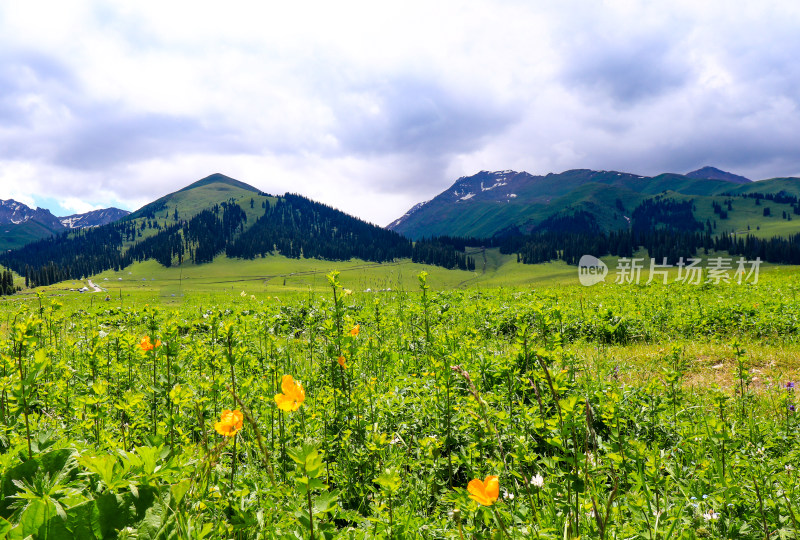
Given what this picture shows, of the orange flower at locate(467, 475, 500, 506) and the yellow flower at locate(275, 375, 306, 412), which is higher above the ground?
the yellow flower at locate(275, 375, 306, 412)

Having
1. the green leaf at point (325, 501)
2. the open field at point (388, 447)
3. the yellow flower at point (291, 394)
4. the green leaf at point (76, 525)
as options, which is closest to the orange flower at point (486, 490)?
the open field at point (388, 447)

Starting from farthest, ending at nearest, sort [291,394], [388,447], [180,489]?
1. [388,447]
2. [291,394]
3. [180,489]

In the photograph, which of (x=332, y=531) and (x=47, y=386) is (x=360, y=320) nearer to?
(x=47, y=386)

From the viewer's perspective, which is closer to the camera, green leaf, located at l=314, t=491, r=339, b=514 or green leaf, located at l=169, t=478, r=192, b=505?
green leaf, located at l=169, t=478, r=192, b=505

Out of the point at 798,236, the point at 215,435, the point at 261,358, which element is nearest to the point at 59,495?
the point at 215,435

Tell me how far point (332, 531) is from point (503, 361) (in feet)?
14.1

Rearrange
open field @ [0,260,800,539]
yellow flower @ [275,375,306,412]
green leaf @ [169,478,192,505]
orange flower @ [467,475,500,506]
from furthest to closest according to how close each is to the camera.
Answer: yellow flower @ [275,375,306,412] < open field @ [0,260,800,539] < orange flower @ [467,475,500,506] < green leaf @ [169,478,192,505]

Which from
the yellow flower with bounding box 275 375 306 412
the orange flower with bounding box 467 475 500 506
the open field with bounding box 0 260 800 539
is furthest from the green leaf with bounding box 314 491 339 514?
the orange flower with bounding box 467 475 500 506

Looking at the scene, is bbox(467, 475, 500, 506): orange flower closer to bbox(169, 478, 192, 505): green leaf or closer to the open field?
the open field

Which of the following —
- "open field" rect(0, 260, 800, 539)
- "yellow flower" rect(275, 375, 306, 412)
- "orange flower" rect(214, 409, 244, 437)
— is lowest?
"open field" rect(0, 260, 800, 539)

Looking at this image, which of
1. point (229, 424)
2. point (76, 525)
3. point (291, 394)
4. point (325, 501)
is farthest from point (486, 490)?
point (76, 525)

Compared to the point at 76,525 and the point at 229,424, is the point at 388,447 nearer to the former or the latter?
the point at 229,424

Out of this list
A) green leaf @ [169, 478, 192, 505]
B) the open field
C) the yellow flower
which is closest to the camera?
green leaf @ [169, 478, 192, 505]

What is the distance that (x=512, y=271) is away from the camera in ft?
503
